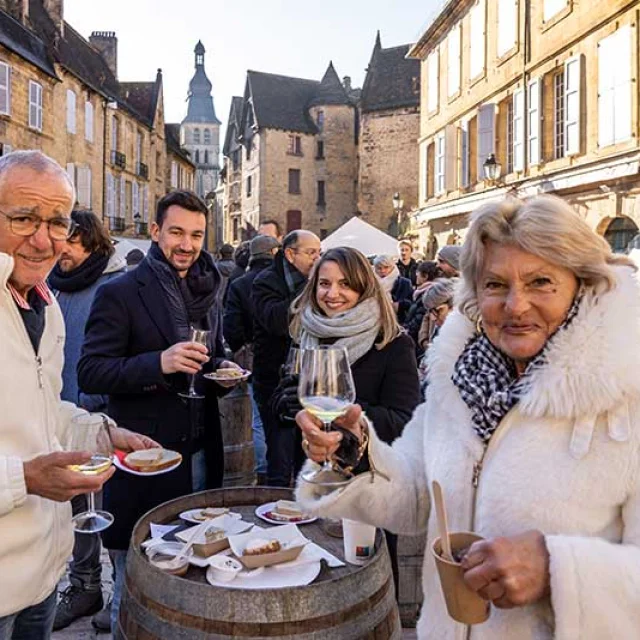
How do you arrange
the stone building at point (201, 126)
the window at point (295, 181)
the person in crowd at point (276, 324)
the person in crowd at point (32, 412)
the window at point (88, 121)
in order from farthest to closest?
the stone building at point (201, 126) → the window at point (295, 181) → the window at point (88, 121) → the person in crowd at point (276, 324) → the person in crowd at point (32, 412)

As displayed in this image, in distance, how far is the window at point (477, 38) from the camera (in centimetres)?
1950

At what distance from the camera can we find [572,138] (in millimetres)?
15258

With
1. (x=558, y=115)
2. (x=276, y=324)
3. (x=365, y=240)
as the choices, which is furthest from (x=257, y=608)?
(x=558, y=115)

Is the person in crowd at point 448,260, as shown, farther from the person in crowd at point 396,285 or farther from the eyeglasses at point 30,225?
the eyeglasses at point 30,225

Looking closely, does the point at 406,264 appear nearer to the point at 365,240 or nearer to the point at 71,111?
the point at 365,240

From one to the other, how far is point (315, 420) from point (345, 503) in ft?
0.92

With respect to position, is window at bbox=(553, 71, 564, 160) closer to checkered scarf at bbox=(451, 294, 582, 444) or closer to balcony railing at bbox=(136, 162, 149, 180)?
checkered scarf at bbox=(451, 294, 582, 444)

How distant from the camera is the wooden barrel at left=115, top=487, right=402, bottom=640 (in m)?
1.87

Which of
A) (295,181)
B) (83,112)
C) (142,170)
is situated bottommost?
(142,170)

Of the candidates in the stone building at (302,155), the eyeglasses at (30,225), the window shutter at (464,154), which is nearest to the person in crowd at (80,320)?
the eyeglasses at (30,225)

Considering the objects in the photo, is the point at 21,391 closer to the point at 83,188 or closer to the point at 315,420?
the point at 315,420

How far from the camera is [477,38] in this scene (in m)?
20.0

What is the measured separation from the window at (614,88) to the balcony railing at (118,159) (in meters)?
21.9

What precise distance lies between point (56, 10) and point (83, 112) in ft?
13.0
